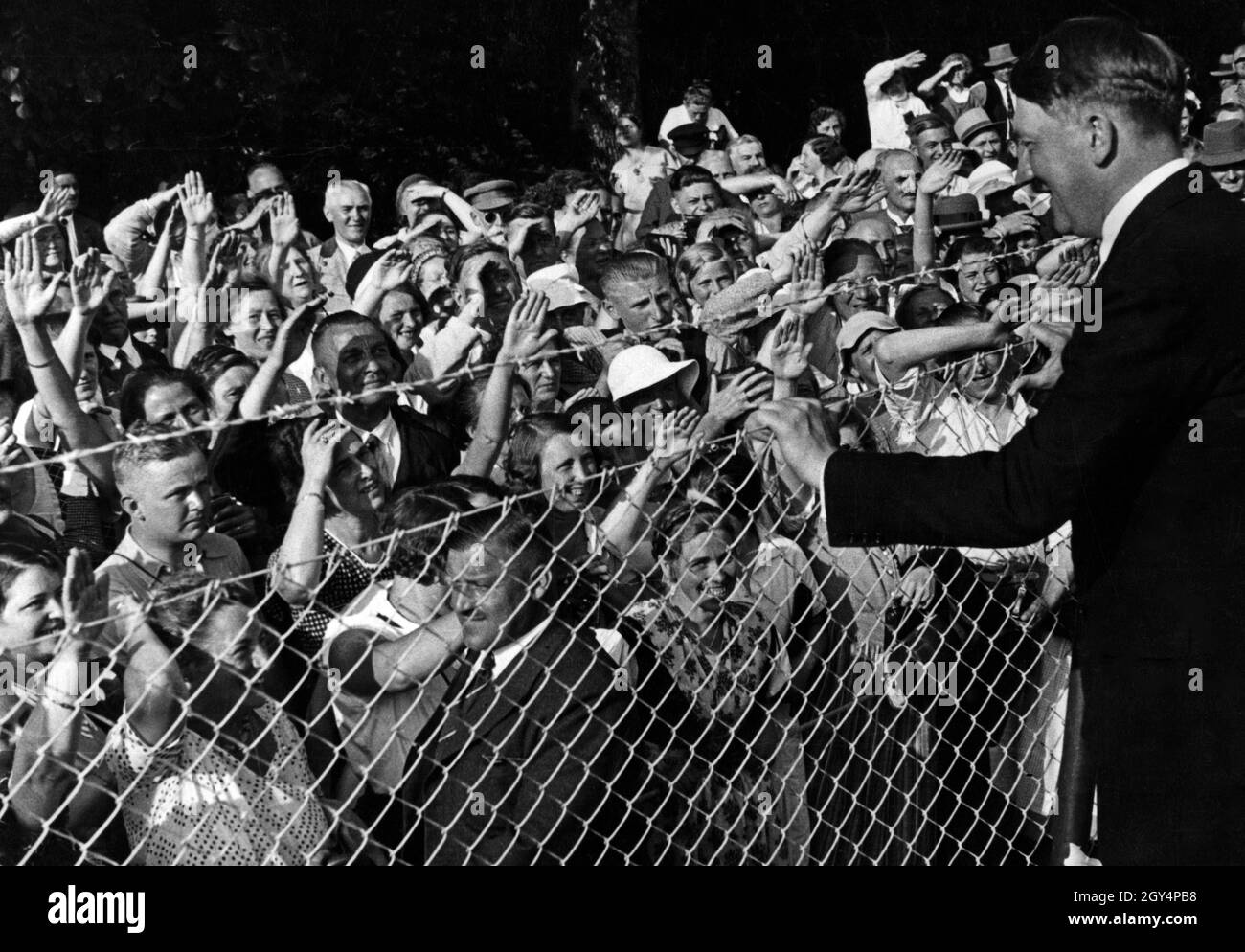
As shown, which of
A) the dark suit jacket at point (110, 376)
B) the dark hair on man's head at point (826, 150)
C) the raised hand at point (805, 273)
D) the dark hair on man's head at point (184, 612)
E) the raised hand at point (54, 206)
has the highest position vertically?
the raised hand at point (54, 206)

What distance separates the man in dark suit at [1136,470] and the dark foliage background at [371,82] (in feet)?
21.4

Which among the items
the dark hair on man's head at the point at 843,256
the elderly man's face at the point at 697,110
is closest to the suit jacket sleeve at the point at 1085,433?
the dark hair on man's head at the point at 843,256

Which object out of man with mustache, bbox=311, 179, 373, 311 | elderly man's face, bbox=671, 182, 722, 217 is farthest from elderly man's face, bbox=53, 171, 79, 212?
elderly man's face, bbox=671, 182, 722, 217

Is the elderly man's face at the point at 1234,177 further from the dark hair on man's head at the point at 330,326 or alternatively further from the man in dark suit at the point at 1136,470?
the man in dark suit at the point at 1136,470

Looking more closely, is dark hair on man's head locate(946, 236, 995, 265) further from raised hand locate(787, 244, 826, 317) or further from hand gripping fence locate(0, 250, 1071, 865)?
hand gripping fence locate(0, 250, 1071, 865)

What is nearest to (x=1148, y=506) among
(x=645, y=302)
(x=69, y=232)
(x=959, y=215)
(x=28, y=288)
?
(x=28, y=288)

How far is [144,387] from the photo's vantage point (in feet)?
14.1

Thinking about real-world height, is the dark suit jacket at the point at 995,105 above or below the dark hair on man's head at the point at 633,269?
below

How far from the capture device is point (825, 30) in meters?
13.9

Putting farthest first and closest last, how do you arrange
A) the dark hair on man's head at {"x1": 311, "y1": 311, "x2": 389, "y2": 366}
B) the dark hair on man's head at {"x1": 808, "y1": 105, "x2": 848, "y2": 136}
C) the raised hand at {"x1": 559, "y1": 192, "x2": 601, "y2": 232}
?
the dark hair on man's head at {"x1": 808, "y1": 105, "x2": 848, "y2": 136} → the raised hand at {"x1": 559, "y1": 192, "x2": 601, "y2": 232} → the dark hair on man's head at {"x1": 311, "y1": 311, "x2": 389, "y2": 366}

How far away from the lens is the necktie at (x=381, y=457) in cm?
420

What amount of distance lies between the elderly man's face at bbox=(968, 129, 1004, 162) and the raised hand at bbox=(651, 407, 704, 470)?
691 centimetres

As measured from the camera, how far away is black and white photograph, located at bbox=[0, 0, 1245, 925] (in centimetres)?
250
